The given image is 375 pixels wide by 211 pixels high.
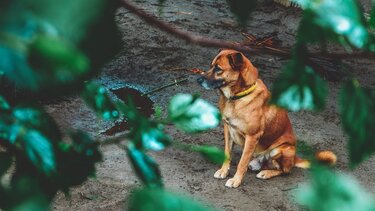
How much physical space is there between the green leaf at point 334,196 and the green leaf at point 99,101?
1.80 feet

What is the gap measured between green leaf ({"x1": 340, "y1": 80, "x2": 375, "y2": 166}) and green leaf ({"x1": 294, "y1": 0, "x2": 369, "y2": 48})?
84 millimetres

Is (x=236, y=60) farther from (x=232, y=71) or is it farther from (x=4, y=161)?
(x=4, y=161)

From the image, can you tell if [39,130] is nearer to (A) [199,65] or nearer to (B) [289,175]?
(B) [289,175]

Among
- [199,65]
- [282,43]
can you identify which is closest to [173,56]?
[199,65]

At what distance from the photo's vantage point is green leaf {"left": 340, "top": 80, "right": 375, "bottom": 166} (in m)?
0.68

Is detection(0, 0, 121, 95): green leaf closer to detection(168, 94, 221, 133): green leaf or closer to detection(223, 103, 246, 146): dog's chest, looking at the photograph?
detection(168, 94, 221, 133): green leaf

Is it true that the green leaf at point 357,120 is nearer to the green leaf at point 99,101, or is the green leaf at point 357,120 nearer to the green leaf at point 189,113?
the green leaf at point 189,113

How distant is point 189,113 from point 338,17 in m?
0.30

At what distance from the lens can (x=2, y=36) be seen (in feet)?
1.20

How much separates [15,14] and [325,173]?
26 cm

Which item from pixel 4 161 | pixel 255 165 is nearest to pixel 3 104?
pixel 4 161

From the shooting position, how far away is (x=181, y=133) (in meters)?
4.48

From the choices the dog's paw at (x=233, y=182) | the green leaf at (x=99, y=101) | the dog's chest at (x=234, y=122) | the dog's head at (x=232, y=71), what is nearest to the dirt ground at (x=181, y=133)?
the dog's paw at (x=233, y=182)

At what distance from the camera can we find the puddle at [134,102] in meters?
4.34
